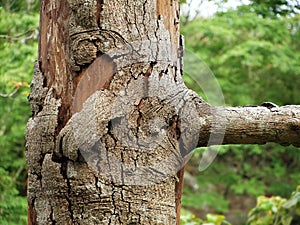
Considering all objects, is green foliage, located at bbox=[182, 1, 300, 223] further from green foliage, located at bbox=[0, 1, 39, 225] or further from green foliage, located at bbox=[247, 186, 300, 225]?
green foliage, located at bbox=[247, 186, 300, 225]

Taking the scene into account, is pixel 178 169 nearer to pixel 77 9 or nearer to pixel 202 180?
pixel 77 9

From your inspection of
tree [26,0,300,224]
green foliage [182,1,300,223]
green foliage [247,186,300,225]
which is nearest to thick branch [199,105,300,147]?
tree [26,0,300,224]

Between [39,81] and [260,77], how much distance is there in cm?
705

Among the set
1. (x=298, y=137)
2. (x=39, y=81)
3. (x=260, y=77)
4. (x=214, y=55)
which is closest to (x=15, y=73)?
(x=39, y=81)

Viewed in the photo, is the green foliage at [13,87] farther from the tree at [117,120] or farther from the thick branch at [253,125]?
the thick branch at [253,125]

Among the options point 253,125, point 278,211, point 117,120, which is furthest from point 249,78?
point 117,120

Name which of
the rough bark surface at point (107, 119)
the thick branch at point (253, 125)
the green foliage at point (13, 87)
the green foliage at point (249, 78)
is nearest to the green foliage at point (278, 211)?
the green foliage at point (13, 87)

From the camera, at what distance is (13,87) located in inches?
148

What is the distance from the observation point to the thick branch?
1.43 metres

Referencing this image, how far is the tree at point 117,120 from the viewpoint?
1.33 meters

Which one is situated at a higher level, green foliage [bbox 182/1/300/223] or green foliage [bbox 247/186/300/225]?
green foliage [bbox 182/1/300/223]

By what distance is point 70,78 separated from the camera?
4.58 ft

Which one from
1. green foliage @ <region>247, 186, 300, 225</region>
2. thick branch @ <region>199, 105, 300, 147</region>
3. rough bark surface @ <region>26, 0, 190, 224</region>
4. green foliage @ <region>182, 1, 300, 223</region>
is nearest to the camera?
rough bark surface @ <region>26, 0, 190, 224</region>

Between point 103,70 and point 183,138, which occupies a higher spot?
point 103,70
